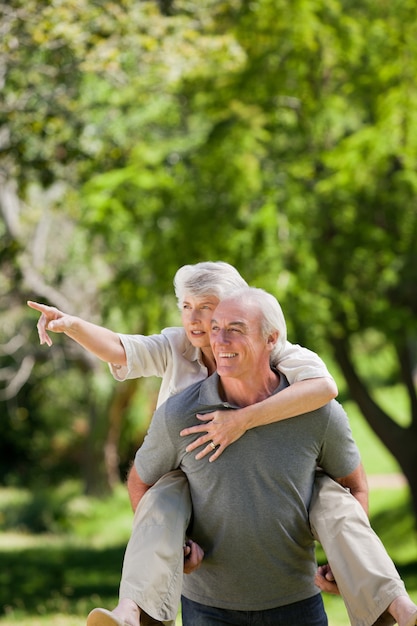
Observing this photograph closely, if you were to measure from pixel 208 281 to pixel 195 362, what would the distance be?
0.32 metres

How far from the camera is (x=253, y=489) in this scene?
9.77 feet

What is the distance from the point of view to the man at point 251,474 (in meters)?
2.98

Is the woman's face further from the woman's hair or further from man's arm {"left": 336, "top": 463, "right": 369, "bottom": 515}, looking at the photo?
man's arm {"left": 336, "top": 463, "right": 369, "bottom": 515}

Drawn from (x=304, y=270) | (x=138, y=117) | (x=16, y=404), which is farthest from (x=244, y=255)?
(x=16, y=404)

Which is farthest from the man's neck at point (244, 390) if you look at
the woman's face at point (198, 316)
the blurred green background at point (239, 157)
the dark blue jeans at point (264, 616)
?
the blurred green background at point (239, 157)

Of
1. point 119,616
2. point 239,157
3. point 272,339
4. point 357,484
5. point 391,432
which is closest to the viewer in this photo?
point 119,616

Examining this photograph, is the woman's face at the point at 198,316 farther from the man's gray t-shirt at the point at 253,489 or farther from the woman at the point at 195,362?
the man's gray t-shirt at the point at 253,489

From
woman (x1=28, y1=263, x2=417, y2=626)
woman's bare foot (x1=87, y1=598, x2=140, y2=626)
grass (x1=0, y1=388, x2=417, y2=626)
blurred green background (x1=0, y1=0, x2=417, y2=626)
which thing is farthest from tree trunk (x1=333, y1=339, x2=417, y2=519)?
woman's bare foot (x1=87, y1=598, x2=140, y2=626)

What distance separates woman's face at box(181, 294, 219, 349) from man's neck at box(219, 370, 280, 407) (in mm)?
246

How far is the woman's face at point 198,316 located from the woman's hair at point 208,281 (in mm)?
17

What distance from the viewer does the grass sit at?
27.4 ft

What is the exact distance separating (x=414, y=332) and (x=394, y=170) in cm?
158

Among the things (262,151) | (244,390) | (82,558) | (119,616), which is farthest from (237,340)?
(82,558)

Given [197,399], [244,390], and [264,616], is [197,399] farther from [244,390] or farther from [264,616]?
[264,616]
